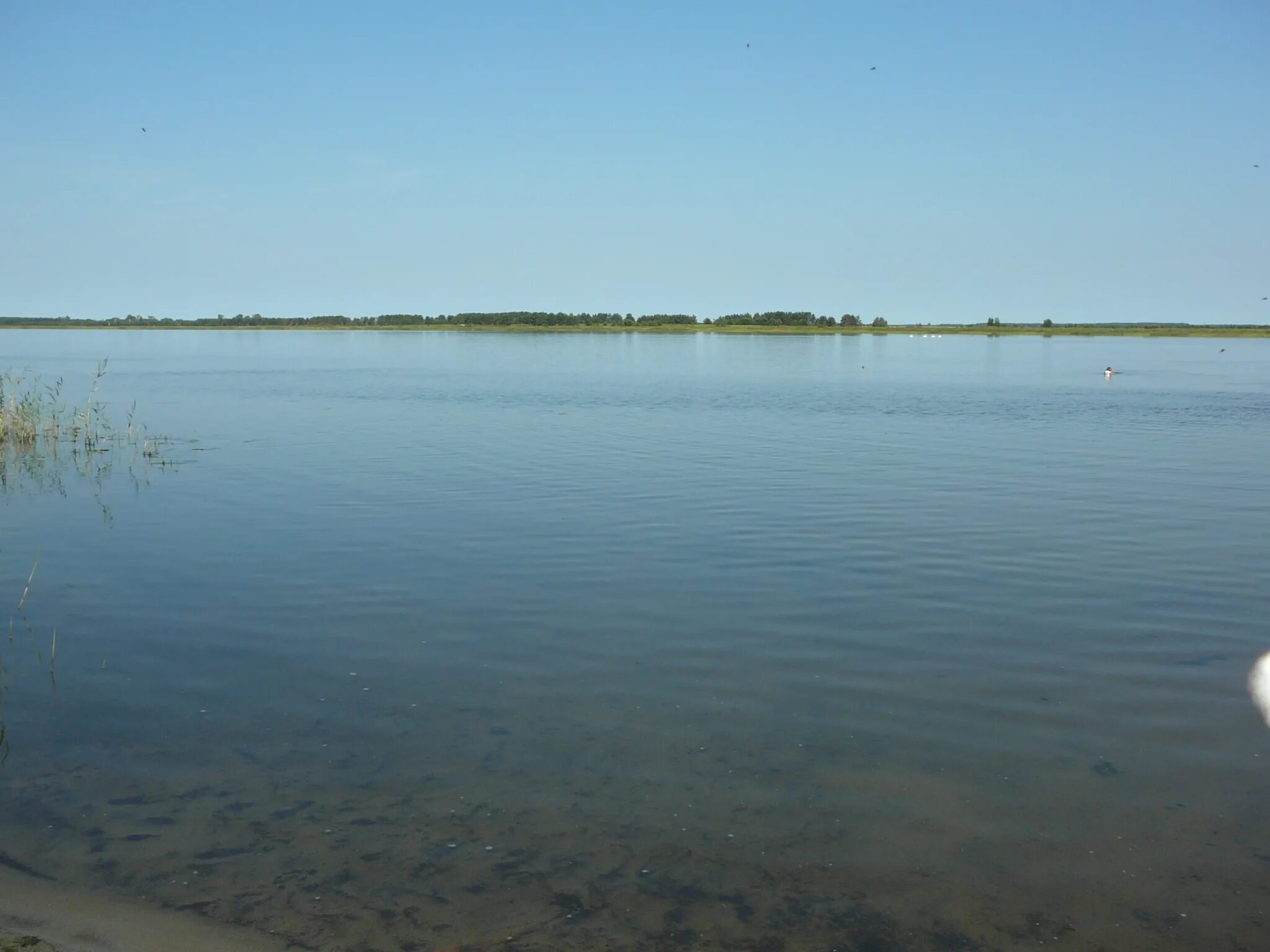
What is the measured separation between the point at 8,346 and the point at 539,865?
88.2 meters

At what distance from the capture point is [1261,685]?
27.2 ft

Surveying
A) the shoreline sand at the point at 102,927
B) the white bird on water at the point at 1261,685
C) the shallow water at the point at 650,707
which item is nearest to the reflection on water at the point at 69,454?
the shallow water at the point at 650,707

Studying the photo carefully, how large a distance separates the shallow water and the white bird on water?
13 centimetres

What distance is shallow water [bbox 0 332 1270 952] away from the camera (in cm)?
546

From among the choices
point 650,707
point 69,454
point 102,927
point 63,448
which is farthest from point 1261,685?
point 63,448

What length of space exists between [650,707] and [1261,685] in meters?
4.76

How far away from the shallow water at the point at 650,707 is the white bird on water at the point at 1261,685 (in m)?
0.13

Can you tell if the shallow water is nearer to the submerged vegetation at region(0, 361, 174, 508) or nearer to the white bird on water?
the white bird on water

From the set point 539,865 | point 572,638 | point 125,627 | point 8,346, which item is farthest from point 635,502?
point 8,346

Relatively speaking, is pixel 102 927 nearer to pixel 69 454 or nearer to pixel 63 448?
pixel 69 454

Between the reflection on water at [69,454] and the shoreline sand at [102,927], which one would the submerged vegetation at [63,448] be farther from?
the shoreline sand at [102,927]

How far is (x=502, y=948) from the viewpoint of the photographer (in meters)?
4.98

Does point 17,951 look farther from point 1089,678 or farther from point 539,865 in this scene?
point 1089,678

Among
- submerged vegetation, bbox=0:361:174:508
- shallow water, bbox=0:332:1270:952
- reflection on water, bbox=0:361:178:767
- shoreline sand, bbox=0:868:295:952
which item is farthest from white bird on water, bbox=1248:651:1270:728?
submerged vegetation, bbox=0:361:174:508
